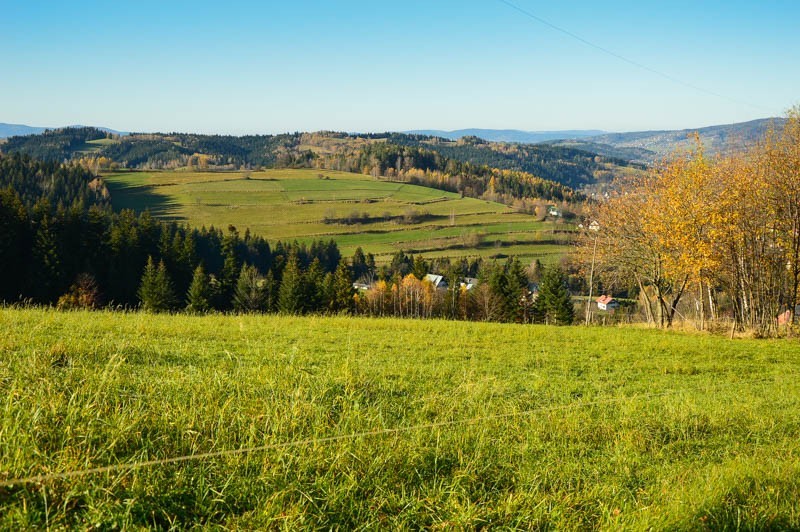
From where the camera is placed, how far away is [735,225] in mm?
20422

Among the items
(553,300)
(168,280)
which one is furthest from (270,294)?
(553,300)

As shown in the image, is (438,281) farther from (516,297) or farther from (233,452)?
(233,452)

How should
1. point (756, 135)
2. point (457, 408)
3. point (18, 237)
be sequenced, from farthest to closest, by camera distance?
point (18, 237), point (756, 135), point (457, 408)

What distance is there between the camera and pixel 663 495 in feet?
14.3

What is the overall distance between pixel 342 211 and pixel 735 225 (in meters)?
104

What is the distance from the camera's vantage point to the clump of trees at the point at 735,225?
19578 mm

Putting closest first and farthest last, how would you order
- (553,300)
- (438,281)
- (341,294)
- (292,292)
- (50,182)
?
(292,292) → (341,294) → (553,300) → (438,281) → (50,182)

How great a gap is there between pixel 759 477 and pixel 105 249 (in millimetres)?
54281

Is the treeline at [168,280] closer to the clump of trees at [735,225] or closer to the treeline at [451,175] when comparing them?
the clump of trees at [735,225]

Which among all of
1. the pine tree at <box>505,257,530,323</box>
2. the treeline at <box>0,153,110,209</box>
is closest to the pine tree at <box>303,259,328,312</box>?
the pine tree at <box>505,257,530,323</box>

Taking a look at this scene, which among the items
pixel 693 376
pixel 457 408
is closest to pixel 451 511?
pixel 457 408

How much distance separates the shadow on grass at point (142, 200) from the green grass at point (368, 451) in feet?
372

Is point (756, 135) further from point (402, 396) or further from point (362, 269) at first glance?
point (362, 269)

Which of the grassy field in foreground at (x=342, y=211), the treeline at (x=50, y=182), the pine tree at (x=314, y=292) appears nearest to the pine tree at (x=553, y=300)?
the pine tree at (x=314, y=292)
